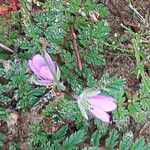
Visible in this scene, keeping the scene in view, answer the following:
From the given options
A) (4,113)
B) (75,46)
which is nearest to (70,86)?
(75,46)

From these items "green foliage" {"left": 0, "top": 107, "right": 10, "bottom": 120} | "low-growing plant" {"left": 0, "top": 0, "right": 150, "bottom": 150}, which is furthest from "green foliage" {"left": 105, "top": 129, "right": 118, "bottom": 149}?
"green foliage" {"left": 0, "top": 107, "right": 10, "bottom": 120}

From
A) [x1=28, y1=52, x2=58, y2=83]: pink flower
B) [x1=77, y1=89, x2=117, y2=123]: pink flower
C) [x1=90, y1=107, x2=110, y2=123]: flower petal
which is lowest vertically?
[x1=90, y1=107, x2=110, y2=123]: flower petal

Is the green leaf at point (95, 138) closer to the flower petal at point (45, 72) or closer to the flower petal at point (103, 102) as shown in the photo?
the flower petal at point (103, 102)

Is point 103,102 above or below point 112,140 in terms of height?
above

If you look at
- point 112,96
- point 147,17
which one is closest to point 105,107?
point 112,96

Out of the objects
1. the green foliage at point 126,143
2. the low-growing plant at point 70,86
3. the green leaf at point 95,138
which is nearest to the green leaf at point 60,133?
the low-growing plant at point 70,86

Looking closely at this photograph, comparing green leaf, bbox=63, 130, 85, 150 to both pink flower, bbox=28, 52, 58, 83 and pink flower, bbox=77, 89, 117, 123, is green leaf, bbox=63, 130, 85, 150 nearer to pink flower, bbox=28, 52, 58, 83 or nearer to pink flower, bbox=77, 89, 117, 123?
pink flower, bbox=77, 89, 117, 123

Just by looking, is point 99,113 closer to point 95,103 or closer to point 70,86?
point 95,103

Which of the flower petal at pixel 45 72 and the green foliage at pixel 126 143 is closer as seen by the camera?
the flower petal at pixel 45 72

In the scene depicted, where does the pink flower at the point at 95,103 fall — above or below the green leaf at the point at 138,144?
above
